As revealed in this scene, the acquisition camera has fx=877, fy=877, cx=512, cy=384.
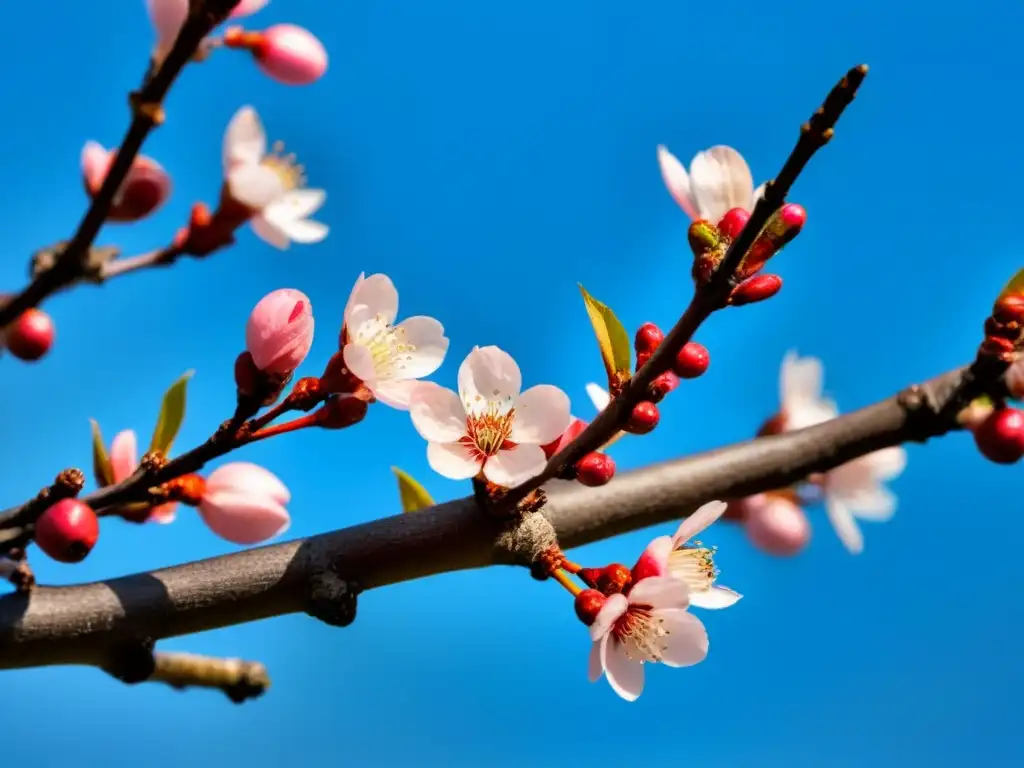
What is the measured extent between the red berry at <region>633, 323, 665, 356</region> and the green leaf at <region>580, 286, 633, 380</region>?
0.01 meters

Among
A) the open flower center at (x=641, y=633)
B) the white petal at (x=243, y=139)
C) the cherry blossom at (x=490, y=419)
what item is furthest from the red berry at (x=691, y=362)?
the white petal at (x=243, y=139)

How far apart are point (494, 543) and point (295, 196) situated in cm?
82

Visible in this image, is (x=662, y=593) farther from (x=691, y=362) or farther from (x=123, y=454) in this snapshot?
(x=123, y=454)

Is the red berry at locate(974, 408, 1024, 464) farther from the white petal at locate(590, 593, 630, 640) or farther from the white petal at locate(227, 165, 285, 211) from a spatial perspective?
the white petal at locate(227, 165, 285, 211)

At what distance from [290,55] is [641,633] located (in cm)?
84

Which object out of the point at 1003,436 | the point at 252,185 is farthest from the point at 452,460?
the point at 1003,436

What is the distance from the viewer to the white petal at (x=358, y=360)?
2.71 ft

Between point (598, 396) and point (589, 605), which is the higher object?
point (598, 396)

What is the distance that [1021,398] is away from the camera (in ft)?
3.45

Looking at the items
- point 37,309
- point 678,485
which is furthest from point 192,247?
point 678,485

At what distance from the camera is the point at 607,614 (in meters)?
0.77

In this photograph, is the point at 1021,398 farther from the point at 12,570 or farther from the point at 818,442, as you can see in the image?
the point at 12,570

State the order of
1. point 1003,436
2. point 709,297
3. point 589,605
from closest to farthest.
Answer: point 709,297
point 589,605
point 1003,436

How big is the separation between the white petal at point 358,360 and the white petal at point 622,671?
0.34 m
